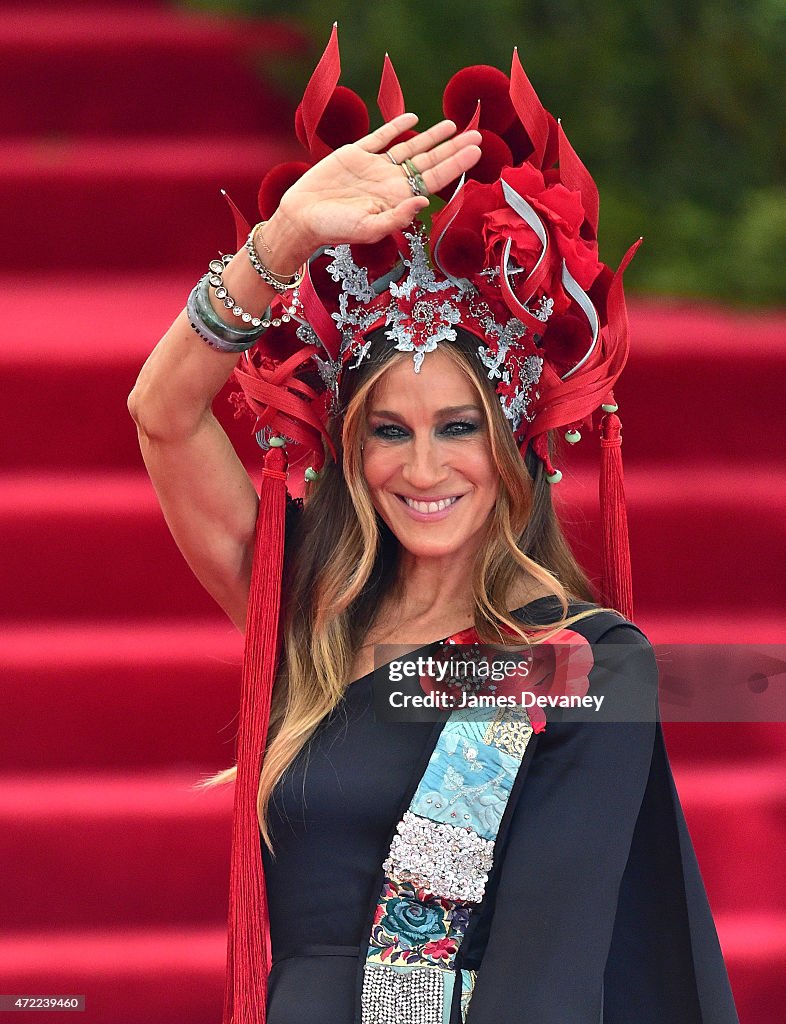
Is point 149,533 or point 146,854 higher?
point 149,533

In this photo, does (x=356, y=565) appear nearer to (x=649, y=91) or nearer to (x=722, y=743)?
(x=722, y=743)

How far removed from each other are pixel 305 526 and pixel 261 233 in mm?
422

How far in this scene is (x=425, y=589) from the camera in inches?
72.6

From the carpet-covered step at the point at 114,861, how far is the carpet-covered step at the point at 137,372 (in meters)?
0.90

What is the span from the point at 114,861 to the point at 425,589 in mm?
1351

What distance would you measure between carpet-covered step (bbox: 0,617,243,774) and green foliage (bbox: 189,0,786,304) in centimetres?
170

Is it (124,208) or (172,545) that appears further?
(124,208)

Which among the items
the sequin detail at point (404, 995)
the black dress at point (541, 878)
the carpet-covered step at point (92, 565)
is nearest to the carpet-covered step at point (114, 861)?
the carpet-covered step at point (92, 565)

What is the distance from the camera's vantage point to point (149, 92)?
13.5 feet

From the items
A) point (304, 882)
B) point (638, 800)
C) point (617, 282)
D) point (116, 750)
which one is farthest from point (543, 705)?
point (116, 750)

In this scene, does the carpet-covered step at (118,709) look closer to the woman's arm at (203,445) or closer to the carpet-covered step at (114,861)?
the carpet-covered step at (114,861)

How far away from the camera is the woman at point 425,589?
1.56 m

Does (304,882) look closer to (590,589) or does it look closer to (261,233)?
(590,589)
